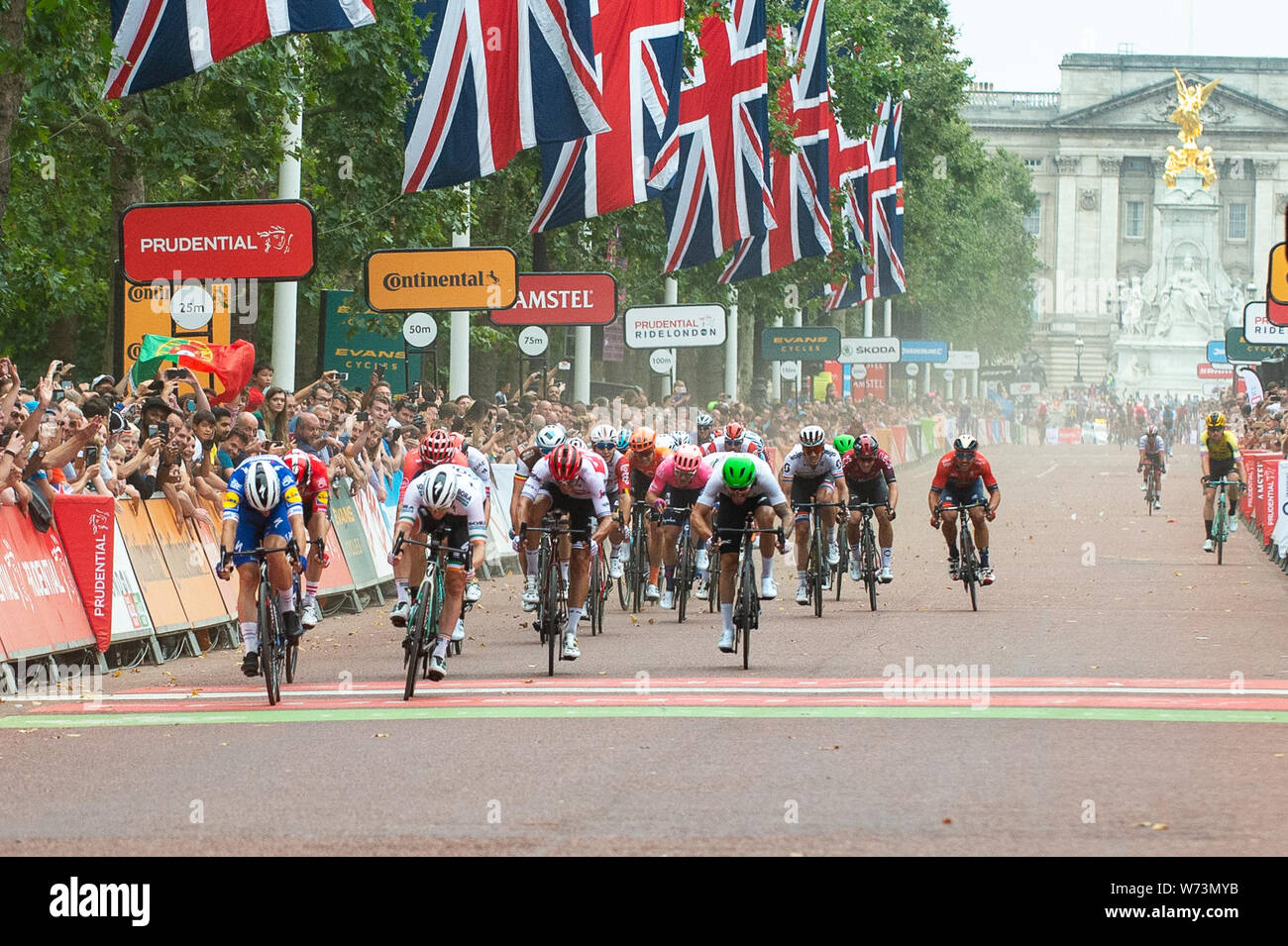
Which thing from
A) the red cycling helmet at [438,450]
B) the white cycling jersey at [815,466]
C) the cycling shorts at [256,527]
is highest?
the white cycling jersey at [815,466]

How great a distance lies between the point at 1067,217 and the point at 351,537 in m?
133

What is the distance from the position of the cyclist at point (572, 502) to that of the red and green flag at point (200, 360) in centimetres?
340

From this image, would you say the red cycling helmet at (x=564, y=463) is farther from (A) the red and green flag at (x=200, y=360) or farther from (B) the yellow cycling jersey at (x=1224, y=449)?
(B) the yellow cycling jersey at (x=1224, y=449)

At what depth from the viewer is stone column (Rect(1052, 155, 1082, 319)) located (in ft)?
489

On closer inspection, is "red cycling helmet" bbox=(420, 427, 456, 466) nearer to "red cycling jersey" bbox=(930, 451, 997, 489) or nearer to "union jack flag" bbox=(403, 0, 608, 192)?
"red cycling jersey" bbox=(930, 451, 997, 489)

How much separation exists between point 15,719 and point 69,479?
3.42 meters

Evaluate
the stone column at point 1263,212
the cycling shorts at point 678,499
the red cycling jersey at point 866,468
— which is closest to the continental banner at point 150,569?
the cycling shorts at point 678,499

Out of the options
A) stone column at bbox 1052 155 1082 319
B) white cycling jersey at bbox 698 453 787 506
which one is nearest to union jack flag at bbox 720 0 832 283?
white cycling jersey at bbox 698 453 787 506

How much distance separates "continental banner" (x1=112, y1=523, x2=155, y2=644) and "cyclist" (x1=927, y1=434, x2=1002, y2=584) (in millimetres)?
8257

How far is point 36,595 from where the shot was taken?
48.9 feet

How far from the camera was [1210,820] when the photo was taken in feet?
30.1

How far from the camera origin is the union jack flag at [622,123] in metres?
27.9

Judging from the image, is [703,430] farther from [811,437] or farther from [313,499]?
[313,499]

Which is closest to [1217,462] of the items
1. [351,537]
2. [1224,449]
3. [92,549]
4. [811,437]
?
[1224,449]
